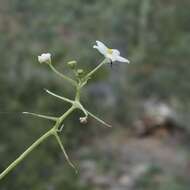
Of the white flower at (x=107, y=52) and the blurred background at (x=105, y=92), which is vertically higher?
the white flower at (x=107, y=52)

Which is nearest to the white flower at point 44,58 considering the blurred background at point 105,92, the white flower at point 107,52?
the white flower at point 107,52

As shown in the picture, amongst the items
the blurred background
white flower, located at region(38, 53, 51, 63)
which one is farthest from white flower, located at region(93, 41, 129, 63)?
the blurred background

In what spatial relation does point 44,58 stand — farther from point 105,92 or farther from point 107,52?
point 105,92

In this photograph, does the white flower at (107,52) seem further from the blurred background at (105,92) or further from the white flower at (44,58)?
the blurred background at (105,92)

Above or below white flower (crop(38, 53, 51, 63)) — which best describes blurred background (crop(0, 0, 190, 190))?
below

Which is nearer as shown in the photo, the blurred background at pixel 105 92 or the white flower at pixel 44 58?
the white flower at pixel 44 58

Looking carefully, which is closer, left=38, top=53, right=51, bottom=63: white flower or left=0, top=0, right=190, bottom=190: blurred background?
left=38, top=53, right=51, bottom=63: white flower

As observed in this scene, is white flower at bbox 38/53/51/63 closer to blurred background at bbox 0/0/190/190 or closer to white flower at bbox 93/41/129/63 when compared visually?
white flower at bbox 93/41/129/63

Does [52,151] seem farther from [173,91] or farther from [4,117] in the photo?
[173,91]
